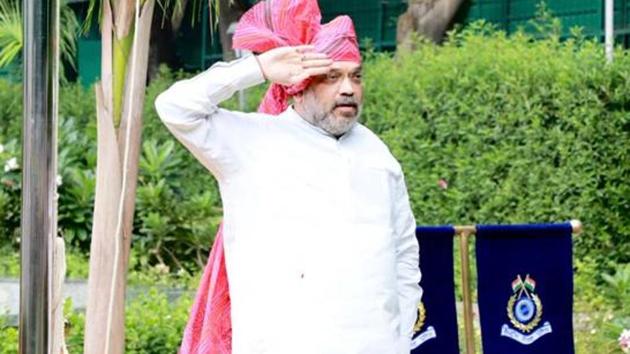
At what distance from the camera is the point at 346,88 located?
399 centimetres

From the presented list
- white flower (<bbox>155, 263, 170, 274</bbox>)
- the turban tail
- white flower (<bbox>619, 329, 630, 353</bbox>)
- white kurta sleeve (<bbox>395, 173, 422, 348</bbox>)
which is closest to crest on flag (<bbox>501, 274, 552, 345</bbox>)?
white flower (<bbox>619, 329, 630, 353</bbox>)

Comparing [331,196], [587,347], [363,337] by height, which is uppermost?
[331,196]

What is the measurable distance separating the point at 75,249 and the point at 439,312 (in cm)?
627

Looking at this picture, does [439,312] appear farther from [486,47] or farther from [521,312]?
[486,47]

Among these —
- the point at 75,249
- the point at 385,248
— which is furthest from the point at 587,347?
the point at 75,249

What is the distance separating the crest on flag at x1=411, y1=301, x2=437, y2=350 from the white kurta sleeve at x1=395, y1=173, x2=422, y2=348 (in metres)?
1.56

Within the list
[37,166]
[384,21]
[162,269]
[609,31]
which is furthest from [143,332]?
[384,21]

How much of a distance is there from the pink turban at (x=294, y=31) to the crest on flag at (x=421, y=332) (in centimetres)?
178

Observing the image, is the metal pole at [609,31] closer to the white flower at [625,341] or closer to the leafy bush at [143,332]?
the white flower at [625,341]

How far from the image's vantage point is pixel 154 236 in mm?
11531

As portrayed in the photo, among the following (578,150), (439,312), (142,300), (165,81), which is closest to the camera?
(439,312)

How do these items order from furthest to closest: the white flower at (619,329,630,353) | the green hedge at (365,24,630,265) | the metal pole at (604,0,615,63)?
1. the metal pole at (604,0,615,63)
2. the green hedge at (365,24,630,265)
3. the white flower at (619,329,630,353)

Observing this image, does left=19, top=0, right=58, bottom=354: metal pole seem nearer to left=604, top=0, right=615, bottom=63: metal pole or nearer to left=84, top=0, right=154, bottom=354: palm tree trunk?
left=84, top=0, right=154, bottom=354: palm tree trunk

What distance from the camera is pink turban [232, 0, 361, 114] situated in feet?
13.2
